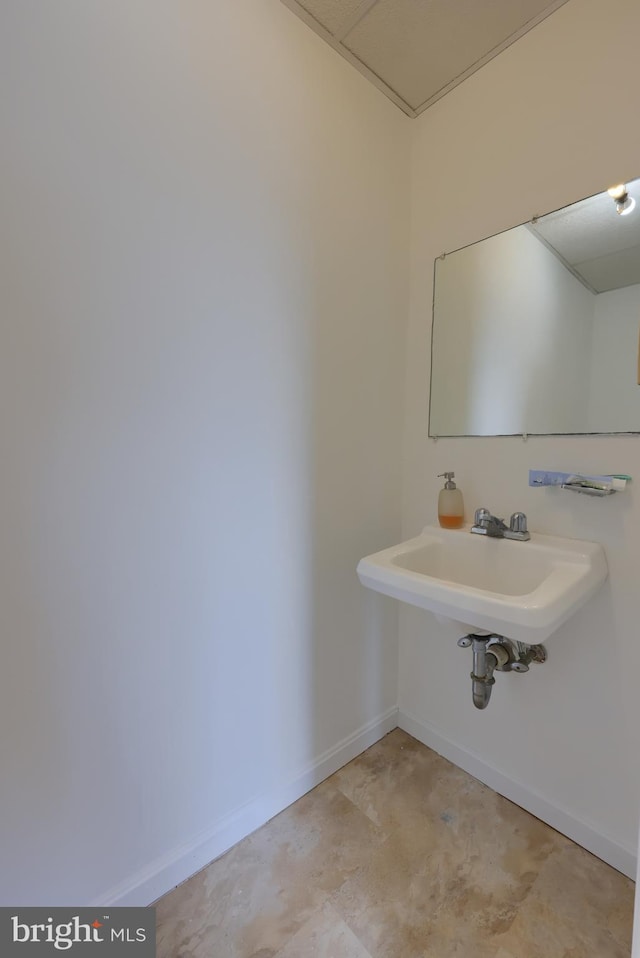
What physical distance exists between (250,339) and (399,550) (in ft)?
2.45

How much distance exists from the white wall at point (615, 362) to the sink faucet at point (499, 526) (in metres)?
0.31

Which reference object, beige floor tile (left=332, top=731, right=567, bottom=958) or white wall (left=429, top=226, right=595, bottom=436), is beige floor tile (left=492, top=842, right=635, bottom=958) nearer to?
beige floor tile (left=332, top=731, right=567, bottom=958)

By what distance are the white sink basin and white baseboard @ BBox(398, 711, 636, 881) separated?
449 mm

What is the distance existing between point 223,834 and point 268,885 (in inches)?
6.6

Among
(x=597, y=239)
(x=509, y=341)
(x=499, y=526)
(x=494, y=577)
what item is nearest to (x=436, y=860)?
(x=494, y=577)

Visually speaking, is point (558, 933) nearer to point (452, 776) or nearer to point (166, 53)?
point (452, 776)

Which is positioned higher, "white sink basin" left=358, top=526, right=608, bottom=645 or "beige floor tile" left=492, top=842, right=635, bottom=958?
"white sink basin" left=358, top=526, right=608, bottom=645

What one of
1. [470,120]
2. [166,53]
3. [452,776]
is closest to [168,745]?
[452,776]

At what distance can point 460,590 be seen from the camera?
2.97 feet

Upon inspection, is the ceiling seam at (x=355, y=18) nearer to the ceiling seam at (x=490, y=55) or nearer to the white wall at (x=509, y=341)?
the ceiling seam at (x=490, y=55)

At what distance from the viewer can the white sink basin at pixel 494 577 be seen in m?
0.84

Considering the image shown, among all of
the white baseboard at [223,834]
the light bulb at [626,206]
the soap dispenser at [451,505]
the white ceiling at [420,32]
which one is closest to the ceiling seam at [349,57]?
the white ceiling at [420,32]

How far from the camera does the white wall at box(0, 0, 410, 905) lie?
2.58ft

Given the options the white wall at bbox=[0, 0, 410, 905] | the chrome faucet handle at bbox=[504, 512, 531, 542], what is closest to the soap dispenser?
the chrome faucet handle at bbox=[504, 512, 531, 542]
